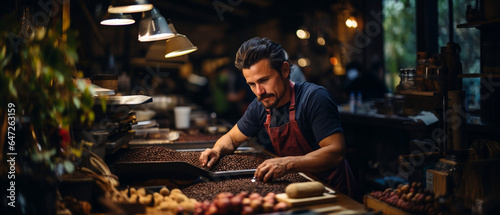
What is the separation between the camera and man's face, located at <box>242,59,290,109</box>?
290 cm

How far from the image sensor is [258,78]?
2.91m

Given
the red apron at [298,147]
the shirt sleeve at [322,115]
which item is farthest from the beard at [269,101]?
the shirt sleeve at [322,115]

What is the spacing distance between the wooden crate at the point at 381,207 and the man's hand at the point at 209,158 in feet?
3.57

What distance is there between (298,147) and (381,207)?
3.59 ft

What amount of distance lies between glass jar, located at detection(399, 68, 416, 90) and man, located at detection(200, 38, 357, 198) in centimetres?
94

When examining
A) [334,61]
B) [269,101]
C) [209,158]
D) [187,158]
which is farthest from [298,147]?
[334,61]

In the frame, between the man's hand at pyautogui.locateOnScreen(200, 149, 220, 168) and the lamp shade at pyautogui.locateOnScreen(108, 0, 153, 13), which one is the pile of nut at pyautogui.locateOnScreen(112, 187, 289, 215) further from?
the lamp shade at pyautogui.locateOnScreen(108, 0, 153, 13)

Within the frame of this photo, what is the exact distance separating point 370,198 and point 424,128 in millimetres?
2284

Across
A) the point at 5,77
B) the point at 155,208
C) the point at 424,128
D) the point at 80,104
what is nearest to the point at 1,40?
the point at 5,77

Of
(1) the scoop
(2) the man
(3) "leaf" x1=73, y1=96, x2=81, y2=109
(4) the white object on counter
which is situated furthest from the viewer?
(4) the white object on counter

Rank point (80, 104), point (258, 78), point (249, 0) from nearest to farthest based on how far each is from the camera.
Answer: point (80, 104), point (258, 78), point (249, 0)

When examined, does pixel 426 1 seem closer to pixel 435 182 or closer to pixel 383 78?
pixel 383 78

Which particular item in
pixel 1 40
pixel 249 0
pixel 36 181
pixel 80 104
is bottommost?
pixel 36 181

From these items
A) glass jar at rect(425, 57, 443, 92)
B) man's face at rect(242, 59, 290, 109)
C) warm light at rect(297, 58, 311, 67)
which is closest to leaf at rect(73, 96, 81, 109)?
man's face at rect(242, 59, 290, 109)
